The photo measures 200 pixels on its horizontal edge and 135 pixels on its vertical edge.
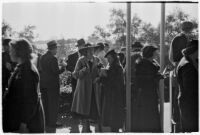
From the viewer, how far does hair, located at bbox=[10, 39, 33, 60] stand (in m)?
7.52

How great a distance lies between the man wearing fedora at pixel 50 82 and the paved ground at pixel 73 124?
136 millimetres

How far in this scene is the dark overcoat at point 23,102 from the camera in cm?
757

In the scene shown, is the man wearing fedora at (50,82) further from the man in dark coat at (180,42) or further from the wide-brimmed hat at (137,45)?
the man in dark coat at (180,42)

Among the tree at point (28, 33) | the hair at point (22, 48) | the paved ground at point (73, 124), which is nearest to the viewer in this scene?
the hair at point (22, 48)

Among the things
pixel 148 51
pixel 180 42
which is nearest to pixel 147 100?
pixel 148 51

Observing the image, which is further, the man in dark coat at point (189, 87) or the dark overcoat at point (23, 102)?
the man in dark coat at point (189, 87)

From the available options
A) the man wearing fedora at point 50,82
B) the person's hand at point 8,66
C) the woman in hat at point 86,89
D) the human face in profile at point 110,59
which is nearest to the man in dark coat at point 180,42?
the human face in profile at point 110,59

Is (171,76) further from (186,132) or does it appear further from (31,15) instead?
(31,15)

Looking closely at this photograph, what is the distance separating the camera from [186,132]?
778cm

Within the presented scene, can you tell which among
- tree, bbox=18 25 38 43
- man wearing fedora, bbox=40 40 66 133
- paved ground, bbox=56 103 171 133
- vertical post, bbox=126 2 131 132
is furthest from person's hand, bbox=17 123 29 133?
vertical post, bbox=126 2 131 132

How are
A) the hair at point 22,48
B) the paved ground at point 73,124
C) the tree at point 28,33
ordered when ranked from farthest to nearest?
1. the paved ground at point 73,124
2. the tree at point 28,33
3. the hair at point 22,48

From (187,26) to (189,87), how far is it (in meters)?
0.88

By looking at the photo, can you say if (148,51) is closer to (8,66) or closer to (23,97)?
(23,97)

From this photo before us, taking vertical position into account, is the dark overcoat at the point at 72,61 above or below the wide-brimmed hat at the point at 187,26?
below
